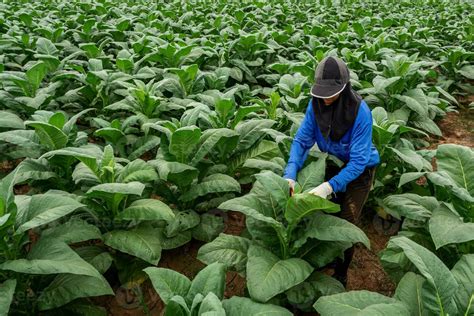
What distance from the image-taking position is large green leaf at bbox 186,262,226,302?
2.20 m

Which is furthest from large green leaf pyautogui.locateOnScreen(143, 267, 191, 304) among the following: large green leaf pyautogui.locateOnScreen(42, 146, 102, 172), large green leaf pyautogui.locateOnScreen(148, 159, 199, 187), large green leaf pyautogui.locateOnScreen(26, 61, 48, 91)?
large green leaf pyautogui.locateOnScreen(26, 61, 48, 91)

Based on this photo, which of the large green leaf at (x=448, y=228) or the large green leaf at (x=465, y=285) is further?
the large green leaf at (x=448, y=228)

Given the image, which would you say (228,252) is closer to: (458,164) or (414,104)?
(458,164)

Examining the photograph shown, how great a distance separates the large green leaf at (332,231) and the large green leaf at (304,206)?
114 millimetres

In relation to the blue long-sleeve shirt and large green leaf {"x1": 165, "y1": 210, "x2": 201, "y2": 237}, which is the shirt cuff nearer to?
the blue long-sleeve shirt

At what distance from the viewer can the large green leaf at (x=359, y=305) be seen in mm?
1921

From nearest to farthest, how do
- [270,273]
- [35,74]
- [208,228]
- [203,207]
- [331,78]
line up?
[270,273] < [331,78] < [208,228] < [203,207] < [35,74]

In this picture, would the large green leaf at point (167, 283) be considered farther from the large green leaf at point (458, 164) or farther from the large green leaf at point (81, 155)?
the large green leaf at point (458, 164)

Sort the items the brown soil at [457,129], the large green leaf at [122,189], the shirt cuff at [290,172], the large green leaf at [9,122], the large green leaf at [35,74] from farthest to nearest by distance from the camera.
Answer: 1. the brown soil at [457,129]
2. the large green leaf at [35,74]
3. the large green leaf at [9,122]
4. the shirt cuff at [290,172]
5. the large green leaf at [122,189]

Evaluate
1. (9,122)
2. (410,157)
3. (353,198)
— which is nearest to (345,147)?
(353,198)

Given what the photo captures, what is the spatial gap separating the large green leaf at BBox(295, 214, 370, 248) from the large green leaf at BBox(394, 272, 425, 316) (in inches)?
12.6

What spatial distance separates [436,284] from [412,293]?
0.81ft

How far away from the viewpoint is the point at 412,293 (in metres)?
2.22

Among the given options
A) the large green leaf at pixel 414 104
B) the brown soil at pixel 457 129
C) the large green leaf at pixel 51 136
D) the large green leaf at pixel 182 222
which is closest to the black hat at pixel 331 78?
the large green leaf at pixel 182 222
